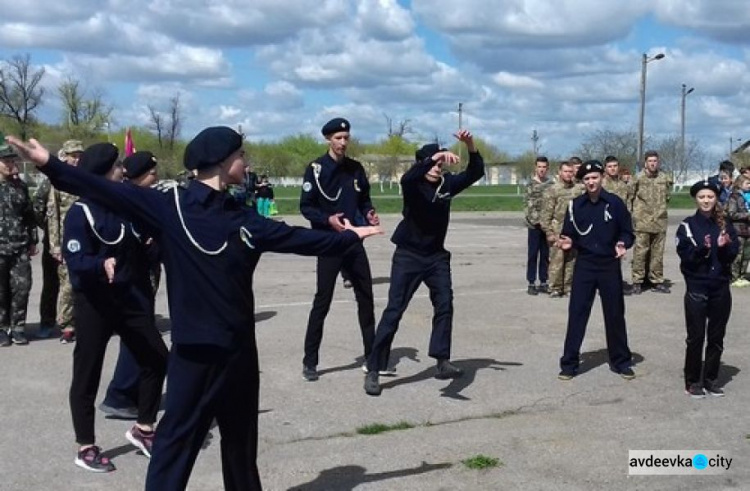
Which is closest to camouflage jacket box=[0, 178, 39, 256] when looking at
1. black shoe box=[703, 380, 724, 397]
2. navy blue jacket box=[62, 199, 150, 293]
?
navy blue jacket box=[62, 199, 150, 293]

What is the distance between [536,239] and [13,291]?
7.15 metres

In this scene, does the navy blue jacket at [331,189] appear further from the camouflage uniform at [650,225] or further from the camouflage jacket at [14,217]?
the camouflage uniform at [650,225]

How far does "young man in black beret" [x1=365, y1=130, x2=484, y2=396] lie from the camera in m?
7.28

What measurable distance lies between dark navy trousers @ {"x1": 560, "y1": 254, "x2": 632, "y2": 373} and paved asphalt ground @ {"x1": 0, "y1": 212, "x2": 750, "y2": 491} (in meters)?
0.21

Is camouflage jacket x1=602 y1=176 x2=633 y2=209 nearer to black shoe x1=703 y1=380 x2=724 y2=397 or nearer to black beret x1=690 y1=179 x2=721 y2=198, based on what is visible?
black beret x1=690 y1=179 x2=721 y2=198

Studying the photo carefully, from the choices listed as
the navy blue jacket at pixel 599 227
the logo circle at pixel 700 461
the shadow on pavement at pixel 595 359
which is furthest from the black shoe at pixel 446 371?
the logo circle at pixel 700 461

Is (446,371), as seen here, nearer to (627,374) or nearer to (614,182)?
(627,374)

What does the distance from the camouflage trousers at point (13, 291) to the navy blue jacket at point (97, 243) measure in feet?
12.3

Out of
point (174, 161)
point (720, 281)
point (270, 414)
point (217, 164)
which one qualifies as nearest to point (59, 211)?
point (270, 414)

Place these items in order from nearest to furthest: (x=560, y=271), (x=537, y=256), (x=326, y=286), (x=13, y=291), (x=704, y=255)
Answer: (x=704, y=255) < (x=326, y=286) < (x=13, y=291) < (x=560, y=271) < (x=537, y=256)

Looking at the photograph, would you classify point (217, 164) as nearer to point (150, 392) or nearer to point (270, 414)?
point (150, 392)

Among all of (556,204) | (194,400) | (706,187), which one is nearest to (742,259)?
(556,204)

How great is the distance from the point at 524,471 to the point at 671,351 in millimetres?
4045

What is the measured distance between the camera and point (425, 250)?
746 centimetres
